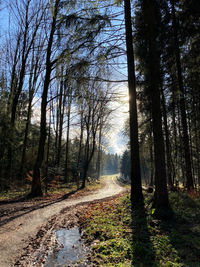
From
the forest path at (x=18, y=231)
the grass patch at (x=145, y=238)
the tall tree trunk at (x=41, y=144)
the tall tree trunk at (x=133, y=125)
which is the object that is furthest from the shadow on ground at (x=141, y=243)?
the tall tree trunk at (x=41, y=144)

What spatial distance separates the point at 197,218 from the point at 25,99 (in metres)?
21.0

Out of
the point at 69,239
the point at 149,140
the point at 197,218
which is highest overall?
the point at 149,140

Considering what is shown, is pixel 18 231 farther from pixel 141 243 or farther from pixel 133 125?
pixel 133 125

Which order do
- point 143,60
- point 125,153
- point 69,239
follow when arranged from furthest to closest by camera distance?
1. point 125,153
2. point 143,60
3. point 69,239

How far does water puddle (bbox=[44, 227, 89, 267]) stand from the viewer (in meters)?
3.37

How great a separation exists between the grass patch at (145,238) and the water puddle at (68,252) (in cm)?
23

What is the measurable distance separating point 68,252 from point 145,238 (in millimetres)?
1807

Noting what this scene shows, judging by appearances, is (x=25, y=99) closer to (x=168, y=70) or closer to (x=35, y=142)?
(x=35, y=142)

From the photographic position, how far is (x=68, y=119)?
20.5 m

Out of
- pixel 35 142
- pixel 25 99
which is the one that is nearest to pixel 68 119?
pixel 35 142

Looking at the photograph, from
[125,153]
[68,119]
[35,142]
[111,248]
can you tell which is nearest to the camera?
[111,248]

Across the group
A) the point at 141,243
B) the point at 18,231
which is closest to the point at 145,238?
the point at 141,243

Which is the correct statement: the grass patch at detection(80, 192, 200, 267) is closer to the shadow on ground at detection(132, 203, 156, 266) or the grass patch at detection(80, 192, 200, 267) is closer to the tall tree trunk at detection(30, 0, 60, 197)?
the shadow on ground at detection(132, 203, 156, 266)

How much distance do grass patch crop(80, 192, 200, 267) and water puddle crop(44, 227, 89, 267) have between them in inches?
9.1
